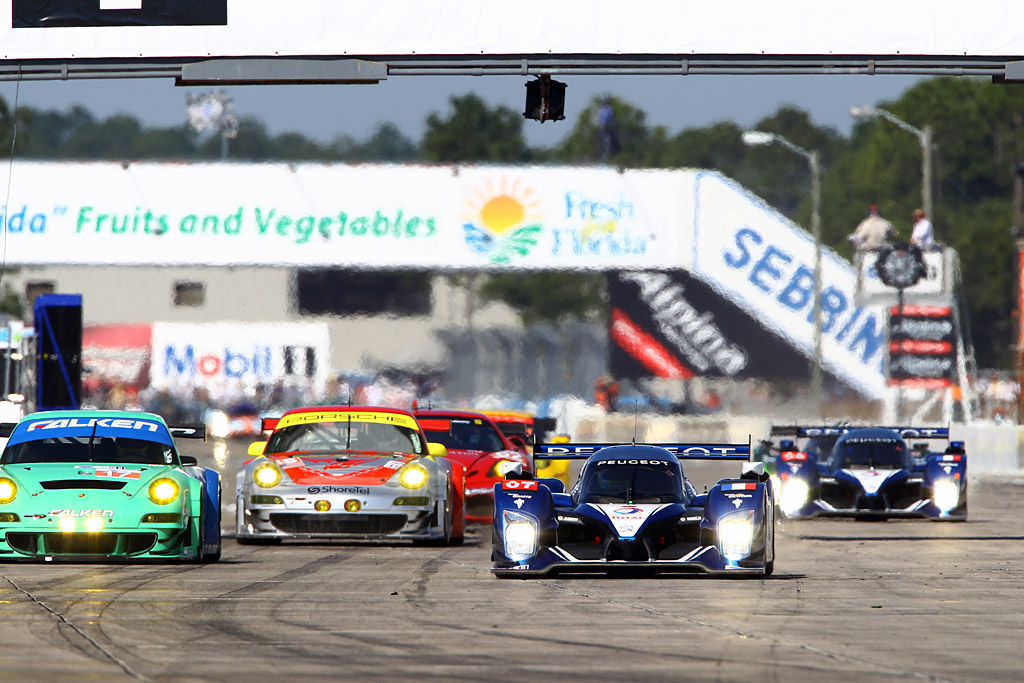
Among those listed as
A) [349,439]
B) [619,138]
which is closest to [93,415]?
[349,439]

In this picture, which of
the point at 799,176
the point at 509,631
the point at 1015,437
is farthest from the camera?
the point at 799,176

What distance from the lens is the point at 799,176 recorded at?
85500 mm

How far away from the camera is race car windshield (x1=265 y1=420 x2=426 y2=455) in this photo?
1655 cm

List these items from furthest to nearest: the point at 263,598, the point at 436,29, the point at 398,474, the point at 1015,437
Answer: the point at 1015,437, the point at 436,29, the point at 398,474, the point at 263,598

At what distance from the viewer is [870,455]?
21188 mm

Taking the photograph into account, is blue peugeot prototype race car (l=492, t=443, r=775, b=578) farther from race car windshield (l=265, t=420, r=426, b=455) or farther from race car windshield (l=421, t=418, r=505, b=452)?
race car windshield (l=421, t=418, r=505, b=452)

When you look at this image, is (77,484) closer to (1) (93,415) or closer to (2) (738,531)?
(1) (93,415)

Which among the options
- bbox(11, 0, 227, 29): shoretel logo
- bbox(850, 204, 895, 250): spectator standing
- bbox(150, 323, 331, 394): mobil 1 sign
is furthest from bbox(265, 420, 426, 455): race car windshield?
bbox(850, 204, 895, 250): spectator standing

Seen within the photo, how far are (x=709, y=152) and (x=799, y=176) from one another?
2449cm

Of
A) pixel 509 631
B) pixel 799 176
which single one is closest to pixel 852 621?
pixel 509 631

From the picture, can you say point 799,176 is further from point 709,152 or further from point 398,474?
point 398,474

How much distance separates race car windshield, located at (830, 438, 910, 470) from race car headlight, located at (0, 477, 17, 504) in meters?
10.8

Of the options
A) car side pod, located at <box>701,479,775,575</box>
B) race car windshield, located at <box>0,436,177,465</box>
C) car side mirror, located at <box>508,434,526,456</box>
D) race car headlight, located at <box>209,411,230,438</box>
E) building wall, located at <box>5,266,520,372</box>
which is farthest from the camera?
race car headlight, located at <box>209,411,230,438</box>

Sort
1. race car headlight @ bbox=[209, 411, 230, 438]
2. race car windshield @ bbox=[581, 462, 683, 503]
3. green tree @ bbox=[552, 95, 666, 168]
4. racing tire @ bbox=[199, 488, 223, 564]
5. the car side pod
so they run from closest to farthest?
the car side pod → race car windshield @ bbox=[581, 462, 683, 503] → racing tire @ bbox=[199, 488, 223, 564] → race car headlight @ bbox=[209, 411, 230, 438] → green tree @ bbox=[552, 95, 666, 168]
